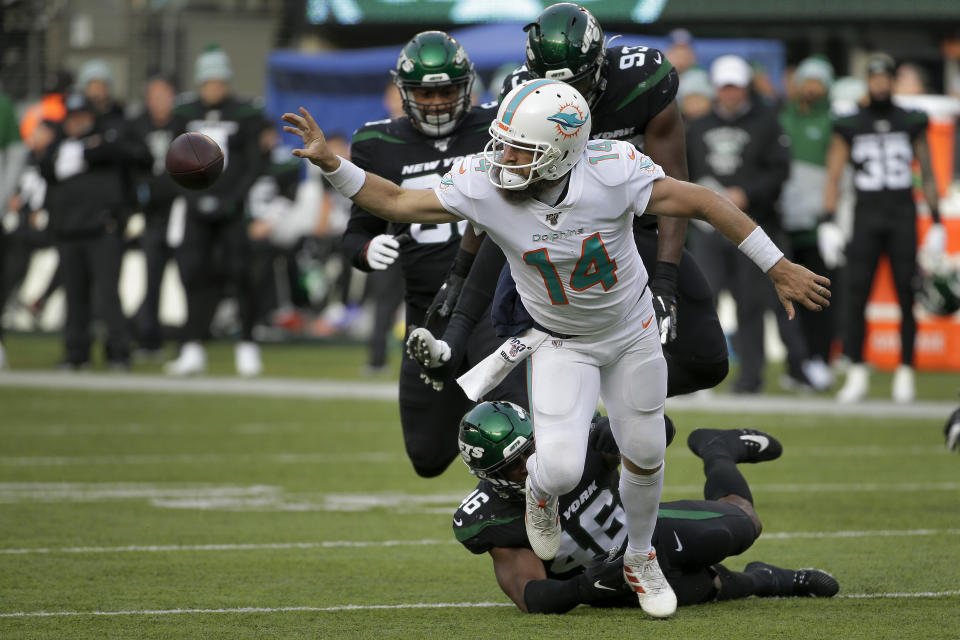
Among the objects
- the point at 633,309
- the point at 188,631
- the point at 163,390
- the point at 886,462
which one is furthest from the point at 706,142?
the point at 188,631

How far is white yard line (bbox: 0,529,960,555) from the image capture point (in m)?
5.75

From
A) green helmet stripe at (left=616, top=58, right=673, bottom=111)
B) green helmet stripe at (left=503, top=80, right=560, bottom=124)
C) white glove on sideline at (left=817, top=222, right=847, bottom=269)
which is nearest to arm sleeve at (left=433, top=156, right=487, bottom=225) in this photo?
green helmet stripe at (left=503, top=80, right=560, bottom=124)

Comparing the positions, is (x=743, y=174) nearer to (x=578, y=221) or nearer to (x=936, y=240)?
(x=936, y=240)

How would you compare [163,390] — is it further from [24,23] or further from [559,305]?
[24,23]

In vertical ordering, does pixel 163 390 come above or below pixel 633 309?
below

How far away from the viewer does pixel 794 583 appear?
4.89 metres

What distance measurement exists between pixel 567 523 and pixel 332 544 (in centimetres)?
136

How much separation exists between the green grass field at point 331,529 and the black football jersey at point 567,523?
7.4 inches

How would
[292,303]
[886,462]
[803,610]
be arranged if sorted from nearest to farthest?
[803,610] → [886,462] → [292,303]

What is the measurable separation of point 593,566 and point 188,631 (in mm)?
1198

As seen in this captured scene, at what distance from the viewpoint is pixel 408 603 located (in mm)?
4852

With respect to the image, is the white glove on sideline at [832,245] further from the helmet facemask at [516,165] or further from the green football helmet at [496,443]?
the helmet facemask at [516,165]

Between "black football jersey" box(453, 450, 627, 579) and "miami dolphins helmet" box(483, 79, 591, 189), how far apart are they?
102 centimetres

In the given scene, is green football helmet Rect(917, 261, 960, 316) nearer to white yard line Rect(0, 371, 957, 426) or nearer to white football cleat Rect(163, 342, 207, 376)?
white yard line Rect(0, 371, 957, 426)
